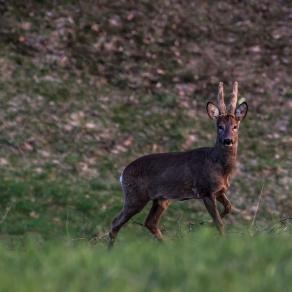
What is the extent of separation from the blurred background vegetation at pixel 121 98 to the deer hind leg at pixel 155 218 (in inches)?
156

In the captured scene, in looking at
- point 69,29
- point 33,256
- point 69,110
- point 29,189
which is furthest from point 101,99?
point 33,256

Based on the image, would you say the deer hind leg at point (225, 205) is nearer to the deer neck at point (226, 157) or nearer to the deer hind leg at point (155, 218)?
the deer neck at point (226, 157)

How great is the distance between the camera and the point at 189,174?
1313 centimetres

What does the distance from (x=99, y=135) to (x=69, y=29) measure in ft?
13.0

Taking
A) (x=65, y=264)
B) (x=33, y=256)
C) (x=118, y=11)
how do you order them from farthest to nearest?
1. (x=118, y=11)
2. (x=33, y=256)
3. (x=65, y=264)

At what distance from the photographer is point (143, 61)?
941 inches

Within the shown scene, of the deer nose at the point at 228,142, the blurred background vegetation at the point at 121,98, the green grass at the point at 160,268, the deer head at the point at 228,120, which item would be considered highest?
the green grass at the point at 160,268

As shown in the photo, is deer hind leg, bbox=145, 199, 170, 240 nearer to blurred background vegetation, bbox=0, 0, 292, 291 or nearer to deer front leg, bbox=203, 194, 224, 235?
deer front leg, bbox=203, 194, 224, 235

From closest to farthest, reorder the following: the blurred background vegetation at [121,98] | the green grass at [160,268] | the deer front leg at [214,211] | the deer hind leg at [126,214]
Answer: the green grass at [160,268]
the deer front leg at [214,211]
the deer hind leg at [126,214]
the blurred background vegetation at [121,98]

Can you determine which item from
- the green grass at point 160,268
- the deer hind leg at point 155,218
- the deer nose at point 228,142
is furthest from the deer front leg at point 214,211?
the green grass at point 160,268

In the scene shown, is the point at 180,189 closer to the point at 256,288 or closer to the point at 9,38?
the point at 256,288

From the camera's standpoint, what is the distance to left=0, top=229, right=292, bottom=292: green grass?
616cm

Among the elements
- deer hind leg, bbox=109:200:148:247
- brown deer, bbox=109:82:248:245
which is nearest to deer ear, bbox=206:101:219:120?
brown deer, bbox=109:82:248:245

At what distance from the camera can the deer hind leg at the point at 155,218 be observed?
13.2 metres
